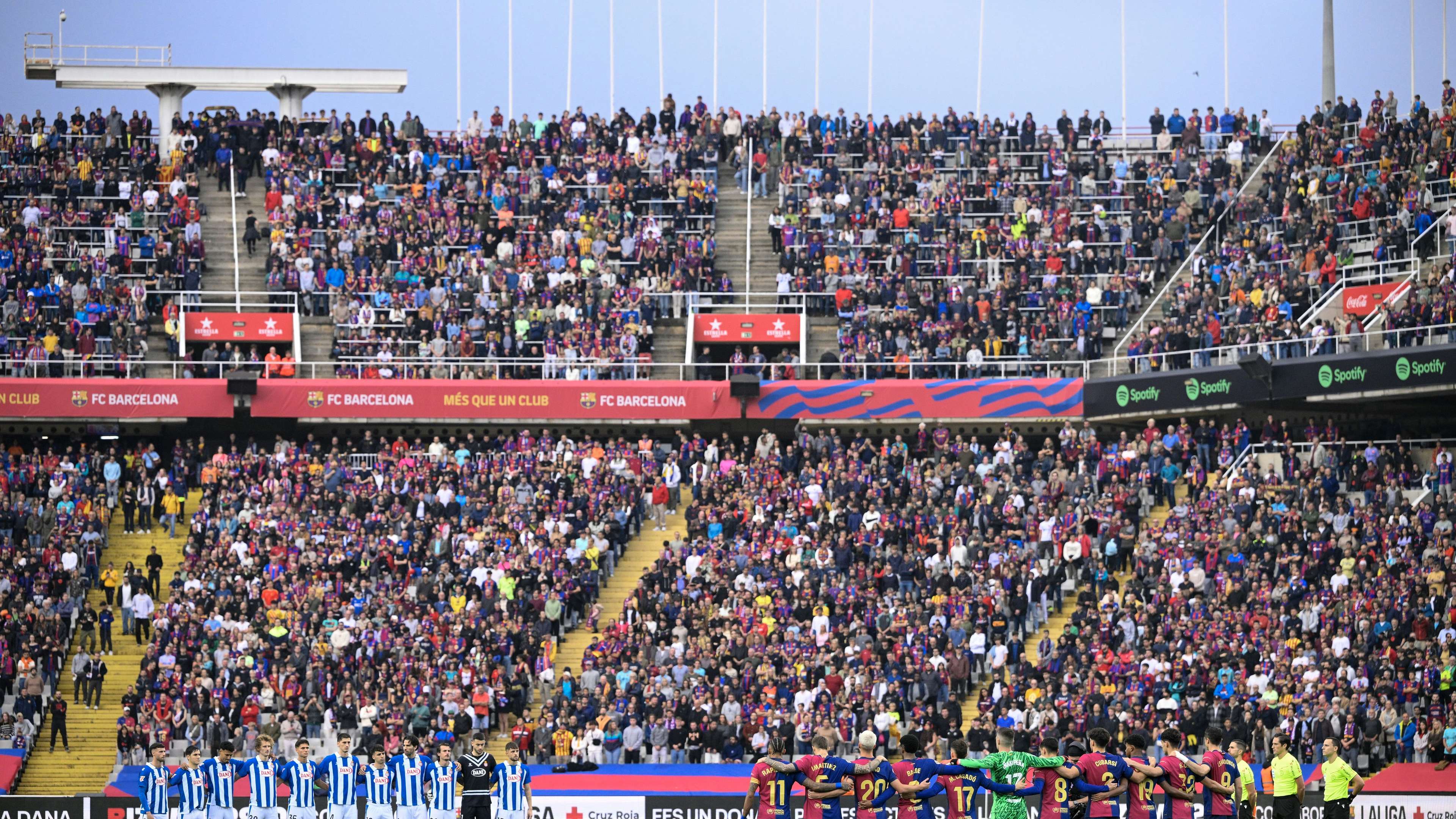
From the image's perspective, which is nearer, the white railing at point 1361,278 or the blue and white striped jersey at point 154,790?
the blue and white striped jersey at point 154,790

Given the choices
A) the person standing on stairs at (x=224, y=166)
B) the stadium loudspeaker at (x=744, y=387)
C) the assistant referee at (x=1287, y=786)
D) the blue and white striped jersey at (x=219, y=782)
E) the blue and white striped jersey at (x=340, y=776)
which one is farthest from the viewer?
the person standing on stairs at (x=224, y=166)

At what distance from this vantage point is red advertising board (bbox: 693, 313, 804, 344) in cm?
4459

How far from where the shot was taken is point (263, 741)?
20672 mm

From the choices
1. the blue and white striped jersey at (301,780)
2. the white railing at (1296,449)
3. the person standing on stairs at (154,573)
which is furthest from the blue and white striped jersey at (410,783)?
the white railing at (1296,449)

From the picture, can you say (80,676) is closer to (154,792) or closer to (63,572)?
(63,572)

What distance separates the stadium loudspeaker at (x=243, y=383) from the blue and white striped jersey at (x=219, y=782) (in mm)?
20878

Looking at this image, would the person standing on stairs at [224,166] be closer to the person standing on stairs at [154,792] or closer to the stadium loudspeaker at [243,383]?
the stadium loudspeaker at [243,383]

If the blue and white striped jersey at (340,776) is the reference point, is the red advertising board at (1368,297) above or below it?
above

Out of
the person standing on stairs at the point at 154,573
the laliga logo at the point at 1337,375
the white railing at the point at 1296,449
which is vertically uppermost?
the laliga logo at the point at 1337,375

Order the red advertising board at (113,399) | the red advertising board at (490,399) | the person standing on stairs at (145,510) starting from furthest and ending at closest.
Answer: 1. the red advertising board at (490,399)
2. the red advertising board at (113,399)
3. the person standing on stairs at (145,510)

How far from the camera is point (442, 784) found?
2186 cm

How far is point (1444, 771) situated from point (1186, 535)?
9.40 m

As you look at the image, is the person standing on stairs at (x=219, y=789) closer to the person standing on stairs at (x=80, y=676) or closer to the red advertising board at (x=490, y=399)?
the person standing on stairs at (x=80, y=676)

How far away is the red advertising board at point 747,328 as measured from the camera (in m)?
44.6
